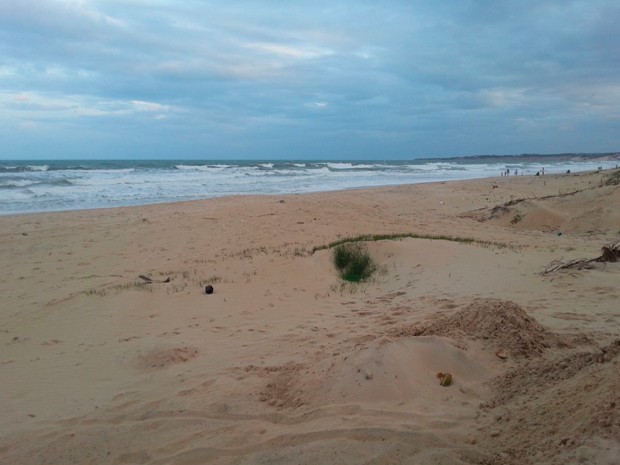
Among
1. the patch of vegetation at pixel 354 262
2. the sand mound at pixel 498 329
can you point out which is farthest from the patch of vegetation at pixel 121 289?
the sand mound at pixel 498 329

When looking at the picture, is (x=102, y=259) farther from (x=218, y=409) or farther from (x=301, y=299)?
(x=218, y=409)

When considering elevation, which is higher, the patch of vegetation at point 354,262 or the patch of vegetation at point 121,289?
the patch of vegetation at point 354,262

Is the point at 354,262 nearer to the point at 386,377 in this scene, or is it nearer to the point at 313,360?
the point at 313,360

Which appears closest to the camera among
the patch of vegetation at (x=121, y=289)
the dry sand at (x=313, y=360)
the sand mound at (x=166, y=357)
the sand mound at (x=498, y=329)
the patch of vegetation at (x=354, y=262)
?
the dry sand at (x=313, y=360)

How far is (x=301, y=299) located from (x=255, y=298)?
0.62m

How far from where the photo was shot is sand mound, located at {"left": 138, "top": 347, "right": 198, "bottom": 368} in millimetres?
4707

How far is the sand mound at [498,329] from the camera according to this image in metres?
4.13

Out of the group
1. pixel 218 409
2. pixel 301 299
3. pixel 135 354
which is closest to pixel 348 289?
pixel 301 299

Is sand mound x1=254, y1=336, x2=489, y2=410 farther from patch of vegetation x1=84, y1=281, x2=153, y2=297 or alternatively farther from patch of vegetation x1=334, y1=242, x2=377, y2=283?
patch of vegetation x1=334, y1=242, x2=377, y2=283

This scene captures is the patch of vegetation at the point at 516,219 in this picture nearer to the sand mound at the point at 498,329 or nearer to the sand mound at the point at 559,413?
the sand mound at the point at 498,329

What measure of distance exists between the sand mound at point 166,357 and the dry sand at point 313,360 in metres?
0.02

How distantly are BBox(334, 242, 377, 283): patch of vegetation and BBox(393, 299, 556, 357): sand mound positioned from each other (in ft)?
10.2

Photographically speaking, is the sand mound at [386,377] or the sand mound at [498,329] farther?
the sand mound at [498,329]

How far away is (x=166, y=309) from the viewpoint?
635cm
